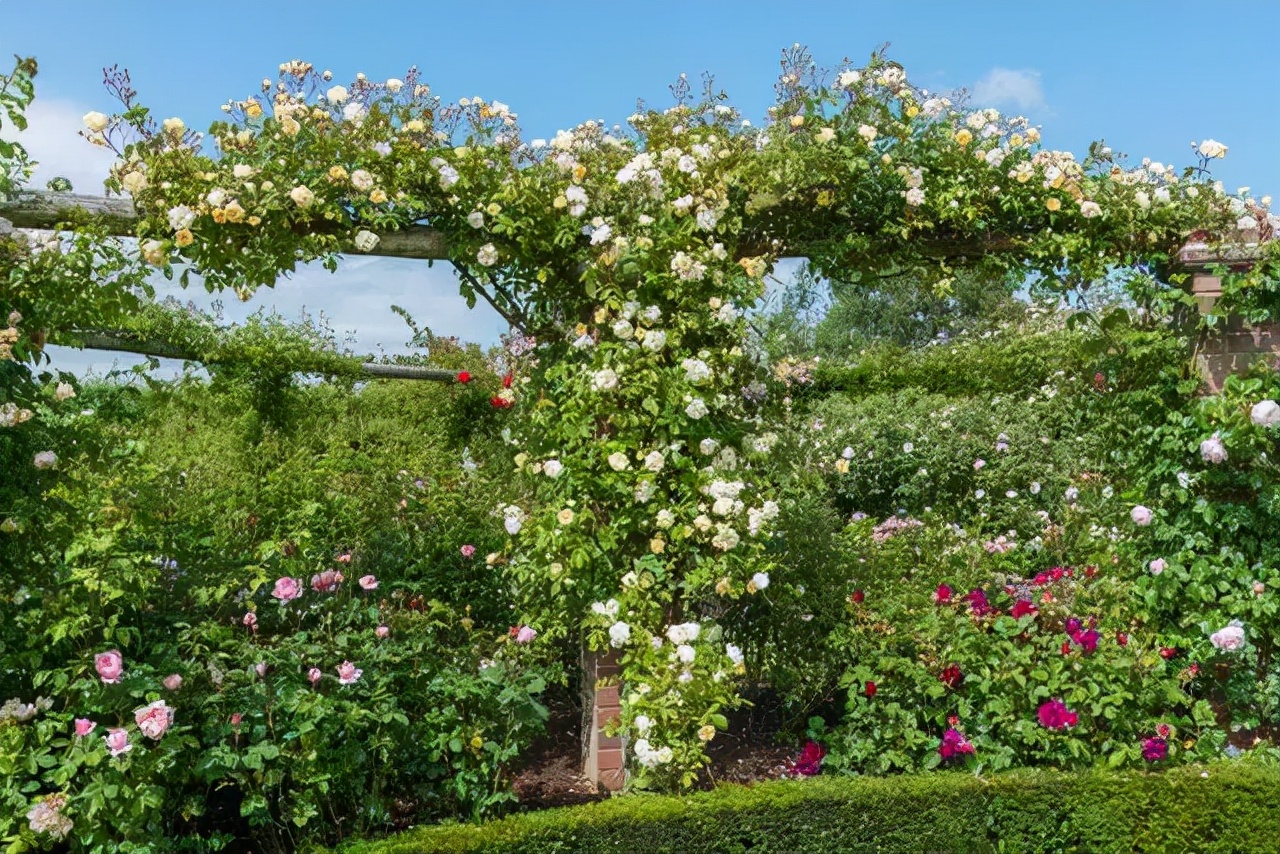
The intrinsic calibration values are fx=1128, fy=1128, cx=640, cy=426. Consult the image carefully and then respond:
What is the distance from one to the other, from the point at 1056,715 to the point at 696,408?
1779mm

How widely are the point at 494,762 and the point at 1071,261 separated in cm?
326

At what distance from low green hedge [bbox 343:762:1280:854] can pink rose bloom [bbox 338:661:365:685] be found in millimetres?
738

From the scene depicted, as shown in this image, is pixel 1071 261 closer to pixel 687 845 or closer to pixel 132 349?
pixel 687 845

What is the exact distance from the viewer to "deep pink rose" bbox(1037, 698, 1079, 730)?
424 centimetres

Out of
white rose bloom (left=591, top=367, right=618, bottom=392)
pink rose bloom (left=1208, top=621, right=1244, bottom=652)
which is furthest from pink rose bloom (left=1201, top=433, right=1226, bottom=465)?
white rose bloom (left=591, top=367, right=618, bottom=392)

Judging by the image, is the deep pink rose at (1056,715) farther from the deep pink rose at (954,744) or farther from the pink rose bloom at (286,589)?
the pink rose bloom at (286,589)

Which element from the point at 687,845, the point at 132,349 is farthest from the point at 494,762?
the point at 132,349

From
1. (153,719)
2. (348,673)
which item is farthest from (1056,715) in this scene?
(153,719)

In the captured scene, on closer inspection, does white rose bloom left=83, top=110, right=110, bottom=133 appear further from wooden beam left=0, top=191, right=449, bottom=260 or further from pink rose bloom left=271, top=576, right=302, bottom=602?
pink rose bloom left=271, top=576, right=302, bottom=602

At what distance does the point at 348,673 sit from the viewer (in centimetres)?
390

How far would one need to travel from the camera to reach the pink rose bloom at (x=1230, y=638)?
183 inches

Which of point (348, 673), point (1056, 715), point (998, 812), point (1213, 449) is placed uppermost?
point (1213, 449)

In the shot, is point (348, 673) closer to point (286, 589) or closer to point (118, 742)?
point (286, 589)

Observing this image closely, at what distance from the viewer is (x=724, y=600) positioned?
546 centimetres
